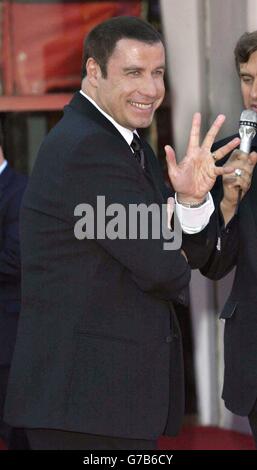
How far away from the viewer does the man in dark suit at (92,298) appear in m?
2.96

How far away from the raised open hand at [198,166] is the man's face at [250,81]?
1.23 ft

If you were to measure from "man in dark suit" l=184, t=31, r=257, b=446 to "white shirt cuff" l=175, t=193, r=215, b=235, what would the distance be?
0.13 metres

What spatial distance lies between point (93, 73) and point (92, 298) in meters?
0.69

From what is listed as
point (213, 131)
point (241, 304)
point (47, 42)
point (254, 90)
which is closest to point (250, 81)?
point (254, 90)

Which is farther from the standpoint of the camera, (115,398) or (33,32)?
(33,32)

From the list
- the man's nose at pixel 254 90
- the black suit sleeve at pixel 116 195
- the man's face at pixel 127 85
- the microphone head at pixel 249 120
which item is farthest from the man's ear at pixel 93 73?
the man's nose at pixel 254 90

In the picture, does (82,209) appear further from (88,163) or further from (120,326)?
(120,326)

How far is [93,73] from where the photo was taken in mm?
3180

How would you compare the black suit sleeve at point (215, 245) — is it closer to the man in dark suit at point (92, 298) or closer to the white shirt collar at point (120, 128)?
the man in dark suit at point (92, 298)

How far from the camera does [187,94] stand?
17.8 ft

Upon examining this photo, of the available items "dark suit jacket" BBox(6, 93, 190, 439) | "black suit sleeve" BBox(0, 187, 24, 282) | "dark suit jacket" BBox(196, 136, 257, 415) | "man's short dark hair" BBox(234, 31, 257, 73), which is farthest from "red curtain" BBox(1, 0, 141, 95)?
"dark suit jacket" BBox(6, 93, 190, 439)
